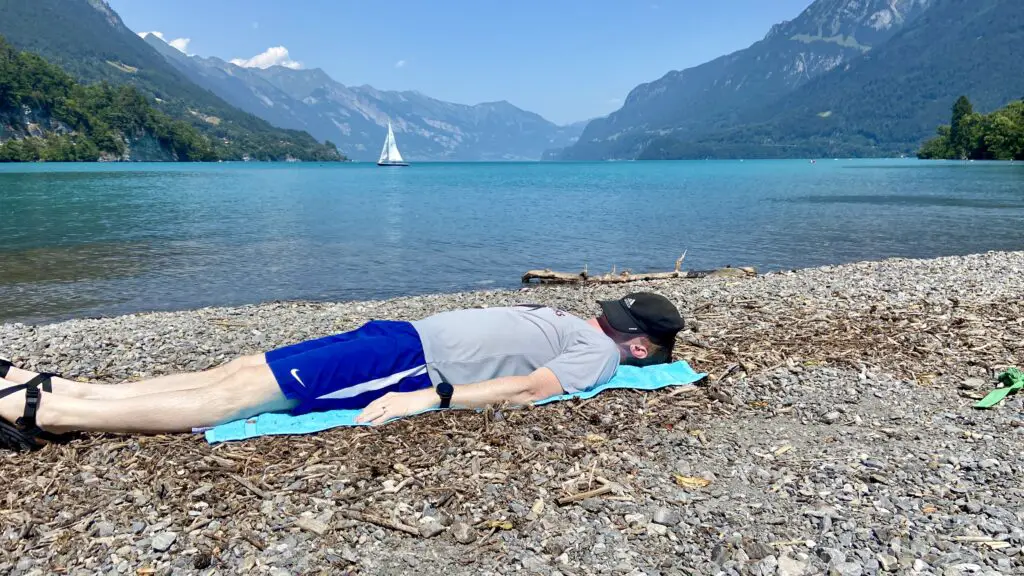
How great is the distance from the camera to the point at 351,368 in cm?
579

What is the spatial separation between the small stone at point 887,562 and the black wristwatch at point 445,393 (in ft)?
11.0

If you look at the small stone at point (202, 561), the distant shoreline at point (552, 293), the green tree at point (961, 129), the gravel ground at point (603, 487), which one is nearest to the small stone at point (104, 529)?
the gravel ground at point (603, 487)

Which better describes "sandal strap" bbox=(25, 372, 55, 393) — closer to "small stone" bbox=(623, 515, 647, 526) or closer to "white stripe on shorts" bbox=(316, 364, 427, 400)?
"white stripe on shorts" bbox=(316, 364, 427, 400)

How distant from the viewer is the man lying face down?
527cm

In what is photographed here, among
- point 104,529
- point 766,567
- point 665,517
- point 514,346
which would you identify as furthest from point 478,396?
point 104,529

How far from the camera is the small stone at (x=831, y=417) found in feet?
19.9

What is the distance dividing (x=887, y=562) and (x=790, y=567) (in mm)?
569

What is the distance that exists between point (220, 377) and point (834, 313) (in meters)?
8.41

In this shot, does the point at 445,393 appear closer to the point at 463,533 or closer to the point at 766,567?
the point at 463,533

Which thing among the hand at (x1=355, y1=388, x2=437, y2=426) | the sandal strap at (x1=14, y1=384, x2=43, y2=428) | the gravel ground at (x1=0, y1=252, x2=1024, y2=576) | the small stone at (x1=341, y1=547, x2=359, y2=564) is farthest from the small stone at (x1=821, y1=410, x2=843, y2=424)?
the sandal strap at (x1=14, y1=384, x2=43, y2=428)

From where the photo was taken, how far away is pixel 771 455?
5.36 metres

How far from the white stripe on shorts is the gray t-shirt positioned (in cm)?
13

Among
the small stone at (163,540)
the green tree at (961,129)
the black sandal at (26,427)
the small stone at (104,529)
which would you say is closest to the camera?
the small stone at (163,540)

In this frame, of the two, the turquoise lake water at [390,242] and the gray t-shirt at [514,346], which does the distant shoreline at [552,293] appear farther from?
the gray t-shirt at [514,346]
